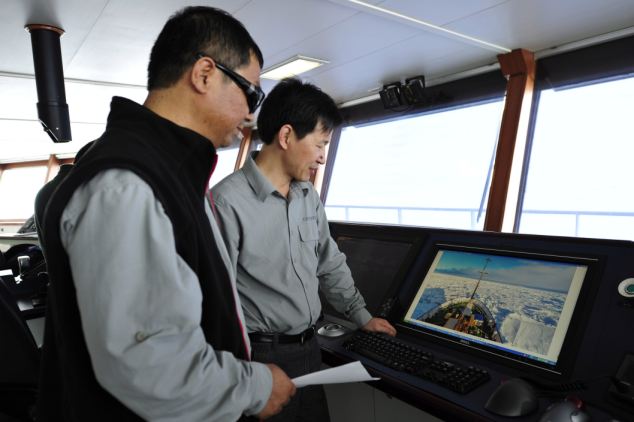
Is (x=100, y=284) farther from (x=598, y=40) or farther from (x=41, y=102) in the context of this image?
(x=598, y=40)

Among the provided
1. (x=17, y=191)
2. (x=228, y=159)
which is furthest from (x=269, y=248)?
(x=17, y=191)

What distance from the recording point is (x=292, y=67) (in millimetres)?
4316

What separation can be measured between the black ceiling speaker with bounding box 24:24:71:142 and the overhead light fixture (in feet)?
5.99

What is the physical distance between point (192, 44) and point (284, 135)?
65 centimetres

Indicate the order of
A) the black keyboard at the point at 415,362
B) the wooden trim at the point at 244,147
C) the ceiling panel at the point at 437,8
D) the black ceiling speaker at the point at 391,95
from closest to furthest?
the black keyboard at the point at 415,362 < the ceiling panel at the point at 437,8 < the black ceiling speaker at the point at 391,95 < the wooden trim at the point at 244,147

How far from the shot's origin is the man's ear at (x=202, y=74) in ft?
3.09

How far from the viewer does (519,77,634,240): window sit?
15.8ft

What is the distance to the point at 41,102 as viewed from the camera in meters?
3.38

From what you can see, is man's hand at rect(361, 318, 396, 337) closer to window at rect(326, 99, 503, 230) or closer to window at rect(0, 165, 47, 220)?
window at rect(326, 99, 503, 230)

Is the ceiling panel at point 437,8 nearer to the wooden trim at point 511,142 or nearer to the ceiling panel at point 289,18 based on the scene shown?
the ceiling panel at point 289,18

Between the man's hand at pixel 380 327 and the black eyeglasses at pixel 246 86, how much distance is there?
0.95m

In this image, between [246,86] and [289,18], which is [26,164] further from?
[246,86]

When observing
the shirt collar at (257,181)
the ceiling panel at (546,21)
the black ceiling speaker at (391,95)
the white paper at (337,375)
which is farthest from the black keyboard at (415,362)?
the black ceiling speaker at (391,95)

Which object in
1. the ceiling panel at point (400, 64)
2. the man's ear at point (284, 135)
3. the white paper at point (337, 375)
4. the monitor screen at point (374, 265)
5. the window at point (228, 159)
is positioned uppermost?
the ceiling panel at point (400, 64)
